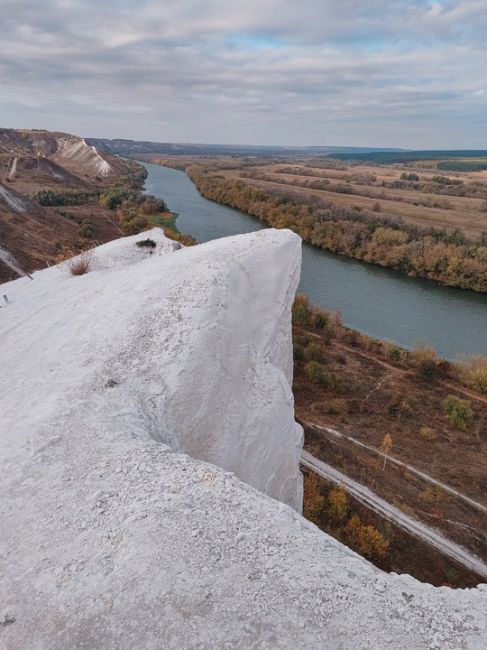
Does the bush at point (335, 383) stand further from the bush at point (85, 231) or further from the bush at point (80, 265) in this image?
the bush at point (85, 231)

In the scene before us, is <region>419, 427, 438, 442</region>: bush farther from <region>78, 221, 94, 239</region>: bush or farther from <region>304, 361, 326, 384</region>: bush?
<region>78, 221, 94, 239</region>: bush

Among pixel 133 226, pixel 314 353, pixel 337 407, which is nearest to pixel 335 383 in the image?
pixel 337 407

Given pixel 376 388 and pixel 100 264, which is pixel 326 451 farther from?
pixel 100 264

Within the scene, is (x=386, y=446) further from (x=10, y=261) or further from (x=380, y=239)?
(x=380, y=239)

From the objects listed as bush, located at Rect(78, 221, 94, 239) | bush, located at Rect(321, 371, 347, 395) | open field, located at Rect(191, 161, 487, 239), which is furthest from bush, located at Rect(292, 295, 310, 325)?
open field, located at Rect(191, 161, 487, 239)

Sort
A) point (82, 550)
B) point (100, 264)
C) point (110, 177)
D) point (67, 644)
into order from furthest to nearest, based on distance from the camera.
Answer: point (110, 177)
point (100, 264)
point (82, 550)
point (67, 644)

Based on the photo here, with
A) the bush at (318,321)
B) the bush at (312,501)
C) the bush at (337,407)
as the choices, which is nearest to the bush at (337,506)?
the bush at (312,501)

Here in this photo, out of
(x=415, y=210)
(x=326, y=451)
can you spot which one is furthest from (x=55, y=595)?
(x=415, y=210)
